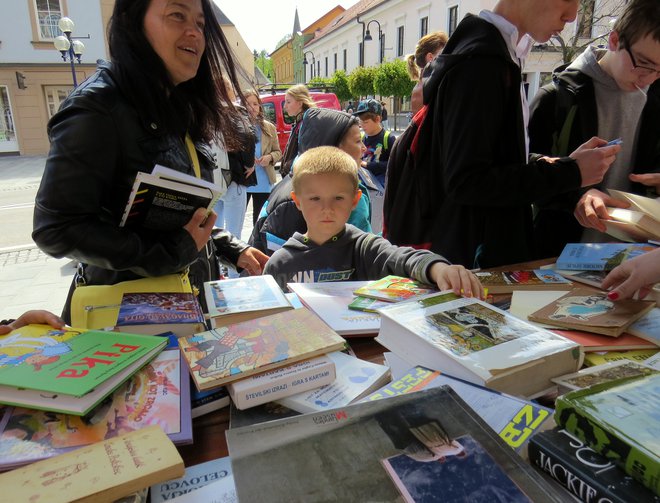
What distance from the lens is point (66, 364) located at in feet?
2.65

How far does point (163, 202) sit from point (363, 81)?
2603 centimetres

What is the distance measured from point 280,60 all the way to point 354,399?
71.1 metres

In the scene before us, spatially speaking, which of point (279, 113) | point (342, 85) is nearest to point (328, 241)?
point (279, 113)

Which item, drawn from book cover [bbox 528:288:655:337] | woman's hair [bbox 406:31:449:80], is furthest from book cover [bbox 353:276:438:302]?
woman's hair [bbox 406:31:449:80]

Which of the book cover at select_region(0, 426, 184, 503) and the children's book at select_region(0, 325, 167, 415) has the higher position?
the children's book at select_region(0, 325, 167, 415)

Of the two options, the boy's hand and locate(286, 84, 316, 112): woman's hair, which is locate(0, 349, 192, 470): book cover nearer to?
the boy's hand

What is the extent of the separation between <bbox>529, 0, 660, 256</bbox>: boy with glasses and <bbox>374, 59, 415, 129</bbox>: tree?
73.3 ft

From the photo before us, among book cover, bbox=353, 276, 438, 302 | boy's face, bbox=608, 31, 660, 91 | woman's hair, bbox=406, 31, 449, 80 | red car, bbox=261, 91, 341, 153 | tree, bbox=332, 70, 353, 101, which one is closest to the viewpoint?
book cover, bbox=353, 276, 438, 302

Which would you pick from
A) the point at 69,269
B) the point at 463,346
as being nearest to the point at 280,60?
the point at 69,269

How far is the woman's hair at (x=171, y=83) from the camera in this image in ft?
4.34

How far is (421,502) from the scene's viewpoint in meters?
0.53

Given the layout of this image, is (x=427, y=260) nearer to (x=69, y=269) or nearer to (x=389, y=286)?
(x=389, y=286)

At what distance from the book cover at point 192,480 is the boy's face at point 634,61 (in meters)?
1.95

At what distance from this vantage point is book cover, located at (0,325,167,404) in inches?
29.3
